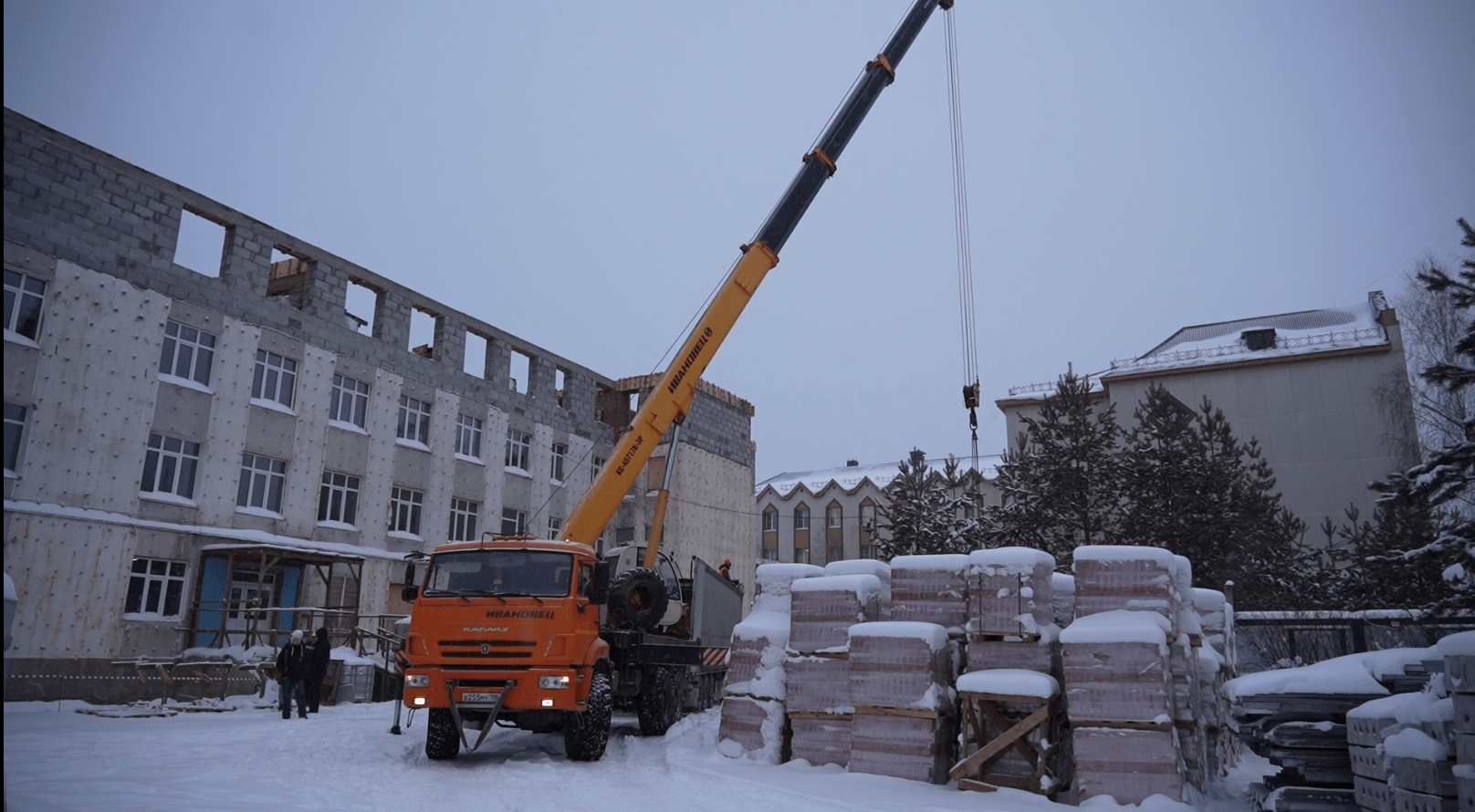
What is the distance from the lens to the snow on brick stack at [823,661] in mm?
11492

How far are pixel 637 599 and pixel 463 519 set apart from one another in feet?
65.7

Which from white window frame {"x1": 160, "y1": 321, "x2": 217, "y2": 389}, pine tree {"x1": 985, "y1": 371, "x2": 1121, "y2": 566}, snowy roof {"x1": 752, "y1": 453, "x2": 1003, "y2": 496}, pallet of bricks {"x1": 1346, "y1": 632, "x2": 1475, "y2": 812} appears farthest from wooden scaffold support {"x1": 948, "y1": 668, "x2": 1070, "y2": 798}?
snowy roof {"x1": 752, "y1": 453, "x2": 1003, "y2": 496}

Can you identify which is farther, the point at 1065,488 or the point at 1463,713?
the point at 1065,488

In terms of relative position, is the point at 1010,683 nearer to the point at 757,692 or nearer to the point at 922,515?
the point at 757,692

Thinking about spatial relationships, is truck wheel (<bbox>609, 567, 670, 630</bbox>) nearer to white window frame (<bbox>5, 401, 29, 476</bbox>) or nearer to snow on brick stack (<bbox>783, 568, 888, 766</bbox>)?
snow on brick stack (<bbox>783, 568, 888, 766</bbox>)

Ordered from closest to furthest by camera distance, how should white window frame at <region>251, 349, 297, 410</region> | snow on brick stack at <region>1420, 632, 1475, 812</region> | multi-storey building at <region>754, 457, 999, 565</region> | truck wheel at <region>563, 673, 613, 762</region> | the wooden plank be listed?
1. snow on brick stack at <region>1420, 632, 1475, 812</region>
2. the wooden plank
3. truck wheel at <region>563, 673, 613, 762</region>
4. white window frame at <region>251, 349, 297, 410</region>
5. multi-storey building at <region>754, 457, 999, 565</region>

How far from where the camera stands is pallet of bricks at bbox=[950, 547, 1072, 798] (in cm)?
994

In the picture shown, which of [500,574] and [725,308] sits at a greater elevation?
[725,308]

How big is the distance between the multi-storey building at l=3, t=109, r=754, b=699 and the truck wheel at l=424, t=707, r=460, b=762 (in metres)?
8.64

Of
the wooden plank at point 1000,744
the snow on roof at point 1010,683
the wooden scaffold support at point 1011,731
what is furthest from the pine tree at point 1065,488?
the wooden plank at point 1000,744

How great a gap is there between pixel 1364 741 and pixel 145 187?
26.2 meters

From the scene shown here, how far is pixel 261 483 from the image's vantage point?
25.8 meters

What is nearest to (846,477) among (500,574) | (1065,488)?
(1065,488)

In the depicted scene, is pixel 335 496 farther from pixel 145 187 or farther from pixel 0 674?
pixel 0 674
